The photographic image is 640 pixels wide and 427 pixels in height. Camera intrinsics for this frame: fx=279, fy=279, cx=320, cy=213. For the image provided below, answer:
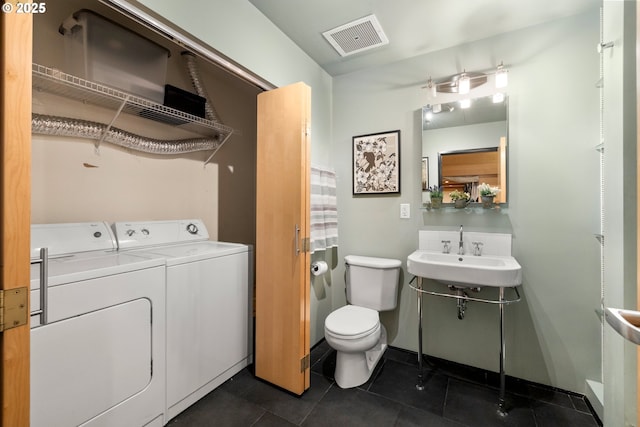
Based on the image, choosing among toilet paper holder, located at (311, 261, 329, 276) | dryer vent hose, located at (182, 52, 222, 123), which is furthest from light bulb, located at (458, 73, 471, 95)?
dryer vent hose, located at (182, 52, 222, 123)

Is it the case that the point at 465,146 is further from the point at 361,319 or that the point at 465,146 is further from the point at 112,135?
the point at 112,135

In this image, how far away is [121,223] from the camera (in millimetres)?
1729

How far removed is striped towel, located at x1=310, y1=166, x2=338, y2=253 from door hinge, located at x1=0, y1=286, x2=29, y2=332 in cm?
169

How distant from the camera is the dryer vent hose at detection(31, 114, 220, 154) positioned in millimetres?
1473

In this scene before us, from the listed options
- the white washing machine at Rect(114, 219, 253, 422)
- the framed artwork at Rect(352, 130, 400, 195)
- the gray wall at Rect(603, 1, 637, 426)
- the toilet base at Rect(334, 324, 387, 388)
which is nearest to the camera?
the gray wall at Rect(603, 1, 637, 426)

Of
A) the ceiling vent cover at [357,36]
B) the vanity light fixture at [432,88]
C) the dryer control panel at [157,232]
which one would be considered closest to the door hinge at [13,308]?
the dryer control panel at [157,232]

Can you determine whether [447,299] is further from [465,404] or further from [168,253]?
[168,253]

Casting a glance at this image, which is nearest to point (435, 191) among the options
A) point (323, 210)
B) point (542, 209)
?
point (542, 209)

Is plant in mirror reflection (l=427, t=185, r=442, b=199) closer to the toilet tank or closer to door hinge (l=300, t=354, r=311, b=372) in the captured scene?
the toilet tank

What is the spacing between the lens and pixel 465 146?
85.2 inches

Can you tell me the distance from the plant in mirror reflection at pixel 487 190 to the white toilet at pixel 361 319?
32.3 inches

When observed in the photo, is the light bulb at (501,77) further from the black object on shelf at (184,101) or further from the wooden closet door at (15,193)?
the wooden closet door at (15,193)

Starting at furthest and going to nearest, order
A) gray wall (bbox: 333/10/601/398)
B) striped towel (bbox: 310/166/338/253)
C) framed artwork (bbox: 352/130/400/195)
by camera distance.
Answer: framed artwork (bbox: 352/130/400/195)
striped towel (bbox: 310/166/338/253)
gray wall (bbox: 333/10/601/398)

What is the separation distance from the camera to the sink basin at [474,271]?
1.67 metres
